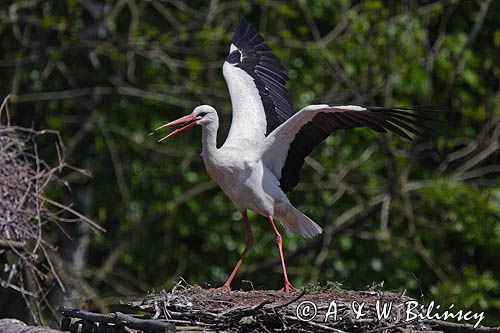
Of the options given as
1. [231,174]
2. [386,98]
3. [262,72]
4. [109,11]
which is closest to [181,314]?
[231,174]

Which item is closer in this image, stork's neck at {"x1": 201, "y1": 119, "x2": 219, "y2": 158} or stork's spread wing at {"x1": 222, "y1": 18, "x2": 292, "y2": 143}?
stork's neck at {"x1": 201, "y1": 119, "x2": 219, "y2": 158}

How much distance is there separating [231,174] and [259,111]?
0.72m

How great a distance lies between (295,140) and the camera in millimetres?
6387

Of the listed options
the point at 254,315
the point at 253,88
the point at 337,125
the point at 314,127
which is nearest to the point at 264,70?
the point at 253,88

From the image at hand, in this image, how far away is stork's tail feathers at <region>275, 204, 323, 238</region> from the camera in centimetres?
659

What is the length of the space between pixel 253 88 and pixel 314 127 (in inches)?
40.1

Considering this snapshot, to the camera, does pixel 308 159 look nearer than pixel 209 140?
No

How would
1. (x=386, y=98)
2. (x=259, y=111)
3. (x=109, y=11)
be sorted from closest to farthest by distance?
1. (x=259, y=111)
2. (x=386, y=98)
3. (x=109, y=11)

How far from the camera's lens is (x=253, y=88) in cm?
717

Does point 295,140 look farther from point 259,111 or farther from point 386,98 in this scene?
point 386,98

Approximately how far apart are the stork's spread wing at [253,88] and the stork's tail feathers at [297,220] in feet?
1.46

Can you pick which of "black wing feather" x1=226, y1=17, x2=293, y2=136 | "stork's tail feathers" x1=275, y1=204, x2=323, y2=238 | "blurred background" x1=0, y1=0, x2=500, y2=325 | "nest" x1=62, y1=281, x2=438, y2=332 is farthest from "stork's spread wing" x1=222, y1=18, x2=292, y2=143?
"blurred background" x1=0, y1=0, x2=500, y2=325

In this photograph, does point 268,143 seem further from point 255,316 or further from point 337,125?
point 255,316

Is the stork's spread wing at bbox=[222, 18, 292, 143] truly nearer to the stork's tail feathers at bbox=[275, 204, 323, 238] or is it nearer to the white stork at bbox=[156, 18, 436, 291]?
the white stork at bbox=[156, 18, 436, 291]
